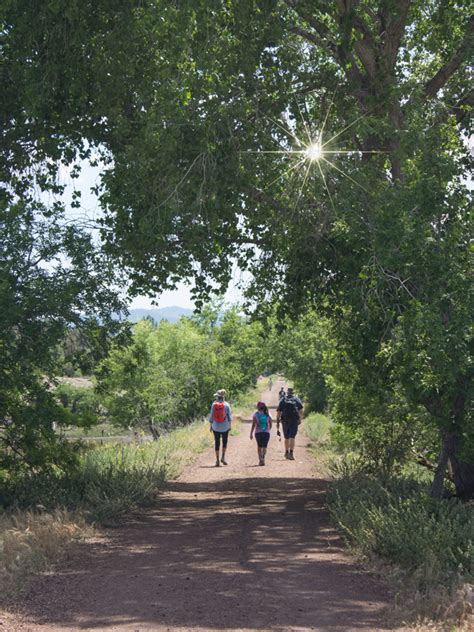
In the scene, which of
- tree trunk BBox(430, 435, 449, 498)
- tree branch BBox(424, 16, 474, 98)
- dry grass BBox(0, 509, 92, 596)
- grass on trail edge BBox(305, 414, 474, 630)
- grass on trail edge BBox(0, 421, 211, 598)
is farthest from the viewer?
tree branch BBox(424, 16, 474, 98)

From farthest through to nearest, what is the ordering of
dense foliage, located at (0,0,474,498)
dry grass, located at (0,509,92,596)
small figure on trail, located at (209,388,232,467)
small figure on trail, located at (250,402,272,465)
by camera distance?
small figure on trail, located at (250,402,272,465)
small figure on trail, located at (209,388,232,467)
dense foliage, located at (0,0,474,498)
dry grass, located at (0,509,92,596)

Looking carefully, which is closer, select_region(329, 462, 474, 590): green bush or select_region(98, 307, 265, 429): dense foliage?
select_region(329, 462, 474, 590): green bush

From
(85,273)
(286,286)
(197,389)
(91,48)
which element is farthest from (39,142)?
(197,389)

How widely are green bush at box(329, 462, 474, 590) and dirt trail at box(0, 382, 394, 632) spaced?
1.16 feet

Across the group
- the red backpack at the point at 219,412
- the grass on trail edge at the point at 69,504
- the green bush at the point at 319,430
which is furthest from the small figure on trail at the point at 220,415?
the green bush at the point at 319,430

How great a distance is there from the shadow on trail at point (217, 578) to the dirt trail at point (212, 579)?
0.03ft

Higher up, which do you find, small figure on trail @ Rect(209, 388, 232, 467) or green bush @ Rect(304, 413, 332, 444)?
small figure on trail @ Rect(209, 388, 232, 467)

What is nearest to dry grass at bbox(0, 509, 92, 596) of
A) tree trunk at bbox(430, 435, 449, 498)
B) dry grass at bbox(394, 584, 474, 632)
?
dry grass at bbox(394, 584, 474, 632)

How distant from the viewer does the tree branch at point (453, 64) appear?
12630mm

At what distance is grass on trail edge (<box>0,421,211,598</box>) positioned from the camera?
825cm

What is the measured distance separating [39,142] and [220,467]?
33.4ft

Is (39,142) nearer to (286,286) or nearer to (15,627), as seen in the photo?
(286,286)

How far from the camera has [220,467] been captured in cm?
2084

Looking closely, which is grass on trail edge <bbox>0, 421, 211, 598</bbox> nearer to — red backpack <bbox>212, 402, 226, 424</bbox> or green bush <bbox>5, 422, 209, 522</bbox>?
green bush <bbox>5, 422, 209, 522</bbox>
